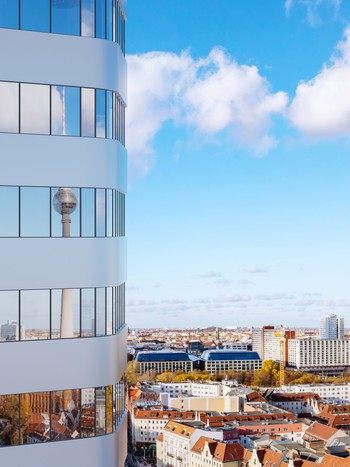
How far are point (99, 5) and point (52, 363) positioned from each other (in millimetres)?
4032

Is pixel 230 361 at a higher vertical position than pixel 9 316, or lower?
lower

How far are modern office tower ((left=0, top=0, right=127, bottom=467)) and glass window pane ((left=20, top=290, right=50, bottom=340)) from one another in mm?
11

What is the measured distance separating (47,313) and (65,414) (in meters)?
1.14

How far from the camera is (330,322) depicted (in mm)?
193625

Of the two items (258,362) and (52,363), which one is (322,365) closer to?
(258,362)

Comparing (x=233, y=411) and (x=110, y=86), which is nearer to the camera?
(x=110, y=86)

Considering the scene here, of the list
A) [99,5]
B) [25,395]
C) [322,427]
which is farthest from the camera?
[322,427]

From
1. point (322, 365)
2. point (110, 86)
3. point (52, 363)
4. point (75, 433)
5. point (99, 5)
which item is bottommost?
point (322, 365)

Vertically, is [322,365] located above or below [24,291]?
below

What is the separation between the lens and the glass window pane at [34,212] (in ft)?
27.5

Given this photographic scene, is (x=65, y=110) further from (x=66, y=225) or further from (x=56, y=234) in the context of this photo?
(x=56, y=234)

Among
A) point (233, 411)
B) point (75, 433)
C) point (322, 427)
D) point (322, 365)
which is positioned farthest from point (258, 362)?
point (75, 433)

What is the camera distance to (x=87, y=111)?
28.9 ft

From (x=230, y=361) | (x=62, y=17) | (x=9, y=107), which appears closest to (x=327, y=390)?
(x=230, y=361)
